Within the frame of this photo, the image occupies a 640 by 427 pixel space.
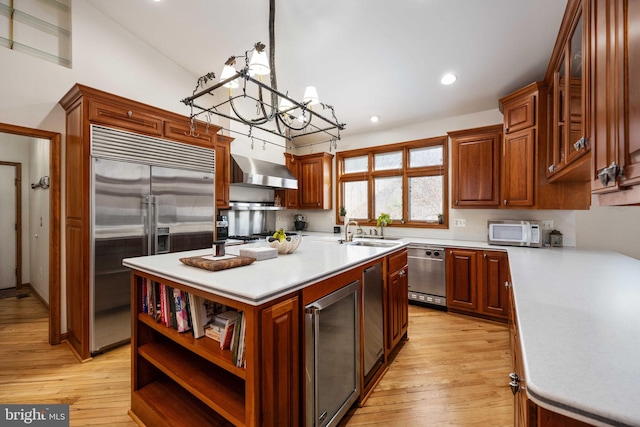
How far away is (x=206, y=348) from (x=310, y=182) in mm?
4034

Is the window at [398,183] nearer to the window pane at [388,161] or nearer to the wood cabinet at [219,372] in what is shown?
the window pane at [388,161]

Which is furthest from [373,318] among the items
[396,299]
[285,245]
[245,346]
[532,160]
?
[532,160]

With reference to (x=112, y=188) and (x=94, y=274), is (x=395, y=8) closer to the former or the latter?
(x=112, y=188)

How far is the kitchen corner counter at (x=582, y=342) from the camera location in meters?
0.59

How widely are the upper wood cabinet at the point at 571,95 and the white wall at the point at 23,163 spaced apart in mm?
6767

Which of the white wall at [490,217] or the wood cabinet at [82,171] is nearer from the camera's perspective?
the wood cabinet at [82,171]

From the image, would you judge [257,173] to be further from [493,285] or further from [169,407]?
[493,285]

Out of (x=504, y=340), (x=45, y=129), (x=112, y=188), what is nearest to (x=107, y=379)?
(x=112, y=188)

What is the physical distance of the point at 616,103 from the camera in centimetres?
94

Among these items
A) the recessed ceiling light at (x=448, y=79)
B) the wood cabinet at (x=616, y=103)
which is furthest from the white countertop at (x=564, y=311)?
the recessed ceiling light at (x=448, y=79)

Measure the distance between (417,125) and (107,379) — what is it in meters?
4.77

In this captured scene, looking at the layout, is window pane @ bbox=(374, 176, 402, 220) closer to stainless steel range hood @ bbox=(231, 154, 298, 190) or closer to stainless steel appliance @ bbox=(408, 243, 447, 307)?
stainless steel appliance @ bbox=(408, 243, 447, 307)

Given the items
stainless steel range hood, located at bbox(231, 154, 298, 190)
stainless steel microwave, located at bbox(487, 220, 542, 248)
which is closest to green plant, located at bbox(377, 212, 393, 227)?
stainless steel microwave, located at bbox(487, 220, 542, 248)

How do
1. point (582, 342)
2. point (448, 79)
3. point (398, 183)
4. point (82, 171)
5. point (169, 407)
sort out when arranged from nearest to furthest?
point (582, 342) < point (169, 407) < point (82, 171) < point (448, 79) < point (398, 183)
